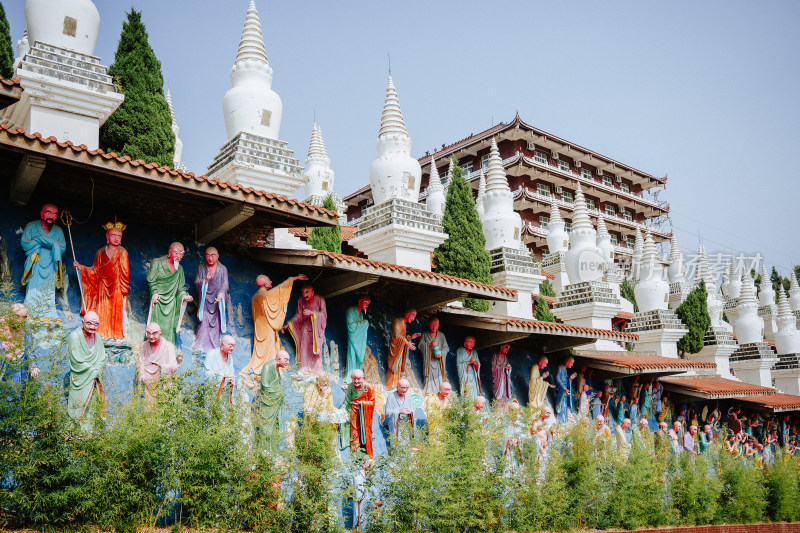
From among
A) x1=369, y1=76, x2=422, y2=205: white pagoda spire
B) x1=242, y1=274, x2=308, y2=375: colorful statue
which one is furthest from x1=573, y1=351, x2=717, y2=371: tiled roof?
x1=242, y1=274, x2=308, y2=375: colorful statue

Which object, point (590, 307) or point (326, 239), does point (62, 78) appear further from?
point (590, 307)

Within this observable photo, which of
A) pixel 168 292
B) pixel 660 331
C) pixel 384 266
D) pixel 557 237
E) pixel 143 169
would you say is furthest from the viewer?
pixel 557 237

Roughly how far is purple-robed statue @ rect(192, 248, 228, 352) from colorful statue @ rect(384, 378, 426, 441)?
2873mm

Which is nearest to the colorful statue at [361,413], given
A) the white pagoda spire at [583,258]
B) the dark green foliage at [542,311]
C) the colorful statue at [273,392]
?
the colorful statue at [273,392]

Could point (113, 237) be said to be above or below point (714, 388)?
above

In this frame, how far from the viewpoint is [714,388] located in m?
21.2

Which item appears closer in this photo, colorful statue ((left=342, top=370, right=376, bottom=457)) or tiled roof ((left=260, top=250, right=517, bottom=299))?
tiled roof ((left=260, top=250, right=517, bottom=299))

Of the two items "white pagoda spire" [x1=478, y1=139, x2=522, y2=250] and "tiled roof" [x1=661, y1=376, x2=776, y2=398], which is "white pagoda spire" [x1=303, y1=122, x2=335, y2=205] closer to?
"white pagoda spire" [x1=478, y1=139, x2=522, y2=250]

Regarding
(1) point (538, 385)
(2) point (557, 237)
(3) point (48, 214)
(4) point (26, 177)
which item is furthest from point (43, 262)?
(2) point (557, 237)

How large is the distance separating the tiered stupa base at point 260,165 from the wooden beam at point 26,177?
4363 mm

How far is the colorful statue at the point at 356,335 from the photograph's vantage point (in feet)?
40.9

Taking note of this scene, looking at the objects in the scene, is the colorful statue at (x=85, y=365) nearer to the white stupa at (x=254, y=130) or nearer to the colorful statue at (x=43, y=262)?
the colorful statue at (x=43, y=262)

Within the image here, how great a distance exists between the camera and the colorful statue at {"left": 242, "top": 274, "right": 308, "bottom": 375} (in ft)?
36.9

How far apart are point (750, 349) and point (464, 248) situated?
1532cm
